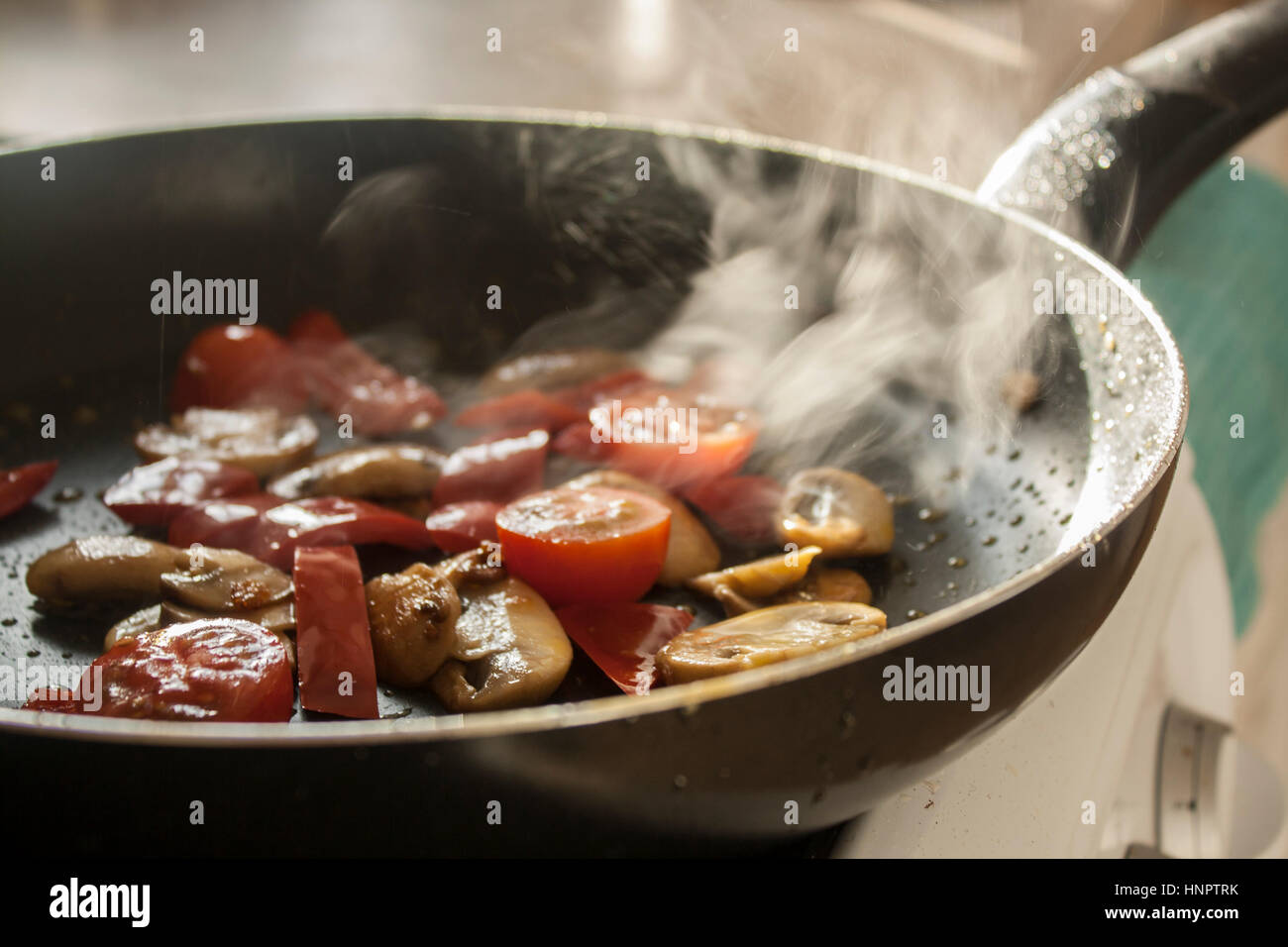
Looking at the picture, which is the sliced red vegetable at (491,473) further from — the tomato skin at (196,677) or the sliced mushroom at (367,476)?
the tomato skin at (196,677)

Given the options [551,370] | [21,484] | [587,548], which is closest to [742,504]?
[587,548]

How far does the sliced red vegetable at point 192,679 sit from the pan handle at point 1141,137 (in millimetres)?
932

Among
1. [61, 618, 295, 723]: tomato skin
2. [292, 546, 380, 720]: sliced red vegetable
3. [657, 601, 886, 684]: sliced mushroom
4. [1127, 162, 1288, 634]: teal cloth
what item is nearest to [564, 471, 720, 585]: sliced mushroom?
[657, 601, 886, 684]: sliced mushroom

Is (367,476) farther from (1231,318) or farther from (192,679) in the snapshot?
(1231,318)

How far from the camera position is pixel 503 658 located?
818mm

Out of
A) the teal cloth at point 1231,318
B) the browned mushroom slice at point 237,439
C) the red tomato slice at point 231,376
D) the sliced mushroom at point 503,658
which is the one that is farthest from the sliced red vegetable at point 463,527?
the teal cloth at point 1231,318

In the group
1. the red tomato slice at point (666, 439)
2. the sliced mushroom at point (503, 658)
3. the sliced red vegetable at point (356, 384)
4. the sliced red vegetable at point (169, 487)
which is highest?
the sliced red vegetable at point (356, 384)

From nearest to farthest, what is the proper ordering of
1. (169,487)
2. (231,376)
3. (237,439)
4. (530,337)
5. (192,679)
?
(192,679) → (169,487) → (237,439) → (231,376) → (530,337)

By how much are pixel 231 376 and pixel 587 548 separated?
61 cm

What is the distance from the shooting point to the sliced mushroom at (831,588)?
3.08 feet

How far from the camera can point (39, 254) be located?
1.23 meters

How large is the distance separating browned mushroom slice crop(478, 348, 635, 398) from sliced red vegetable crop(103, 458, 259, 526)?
0.32 m
